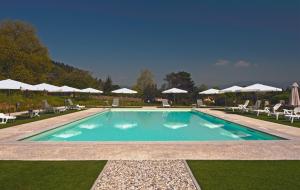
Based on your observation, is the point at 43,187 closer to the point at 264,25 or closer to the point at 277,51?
the point at 264,25

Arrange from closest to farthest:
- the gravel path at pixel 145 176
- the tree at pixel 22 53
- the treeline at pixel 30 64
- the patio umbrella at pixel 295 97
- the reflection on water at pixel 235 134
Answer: the gravel path at pixel 145 176 → the reflection on water at pixel 235 134 → the patio umbrella at pixel 295 97 → the tree at pixel 22 53 → the treeline at pixel 30 64

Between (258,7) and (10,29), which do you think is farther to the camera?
(10,29)

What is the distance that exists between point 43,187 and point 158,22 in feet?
97.8

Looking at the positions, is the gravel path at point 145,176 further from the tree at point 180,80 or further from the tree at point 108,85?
the tree at point 108,85

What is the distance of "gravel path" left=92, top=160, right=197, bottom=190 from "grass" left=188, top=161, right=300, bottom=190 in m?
0.25

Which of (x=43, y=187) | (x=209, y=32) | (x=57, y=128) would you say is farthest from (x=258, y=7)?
(x=43, y=187)

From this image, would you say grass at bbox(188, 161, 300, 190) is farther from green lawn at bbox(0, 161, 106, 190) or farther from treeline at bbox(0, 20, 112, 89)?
treeline at bbox(0, 20, 112, 89)

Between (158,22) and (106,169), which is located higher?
(158,22)

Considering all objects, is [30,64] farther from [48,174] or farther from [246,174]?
[246,174]

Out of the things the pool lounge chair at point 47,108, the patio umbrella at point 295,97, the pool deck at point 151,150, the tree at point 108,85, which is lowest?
the pool deck at point 151,150

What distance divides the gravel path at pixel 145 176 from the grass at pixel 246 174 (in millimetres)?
247

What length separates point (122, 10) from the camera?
2877 centimetres

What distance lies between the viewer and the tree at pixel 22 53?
2658 cm

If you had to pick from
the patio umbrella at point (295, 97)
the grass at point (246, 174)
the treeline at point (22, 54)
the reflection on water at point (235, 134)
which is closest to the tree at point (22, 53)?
the treeline at point (22, 54)
